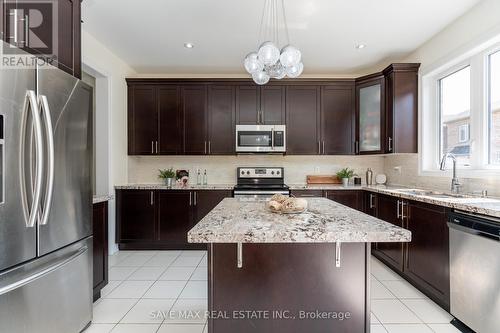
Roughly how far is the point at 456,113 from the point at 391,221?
1406 millimetres

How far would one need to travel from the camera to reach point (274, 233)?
1146 mm

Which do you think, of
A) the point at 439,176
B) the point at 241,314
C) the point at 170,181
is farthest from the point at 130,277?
the point at 439,176

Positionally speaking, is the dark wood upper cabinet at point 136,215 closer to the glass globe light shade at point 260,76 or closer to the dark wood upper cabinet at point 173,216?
the dark wood upper cabinet at point 173,216

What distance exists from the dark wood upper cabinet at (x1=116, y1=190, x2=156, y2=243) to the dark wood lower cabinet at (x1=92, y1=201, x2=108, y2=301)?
1184 millimetres

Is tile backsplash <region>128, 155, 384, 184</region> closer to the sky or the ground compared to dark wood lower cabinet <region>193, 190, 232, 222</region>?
closer to the sky

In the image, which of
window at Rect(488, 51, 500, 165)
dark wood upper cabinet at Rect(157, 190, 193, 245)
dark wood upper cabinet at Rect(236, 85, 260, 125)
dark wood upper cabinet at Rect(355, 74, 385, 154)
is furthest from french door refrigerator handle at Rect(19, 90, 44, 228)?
dark wood upper cabinet at Rect(355, 74, 385, 154)

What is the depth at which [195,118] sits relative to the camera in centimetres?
395

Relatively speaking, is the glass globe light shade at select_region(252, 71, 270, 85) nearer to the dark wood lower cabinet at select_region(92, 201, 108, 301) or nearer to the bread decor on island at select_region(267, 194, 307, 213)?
the bread decor on island at select_region(267, 194, 307, 213)

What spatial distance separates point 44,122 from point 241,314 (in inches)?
58.6

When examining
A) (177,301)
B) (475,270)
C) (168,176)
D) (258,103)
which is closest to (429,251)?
(475,270)

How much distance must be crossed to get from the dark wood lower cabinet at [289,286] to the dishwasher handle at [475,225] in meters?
0.96

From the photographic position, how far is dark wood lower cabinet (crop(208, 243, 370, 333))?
1.35 metres

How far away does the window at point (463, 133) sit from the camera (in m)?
2.73

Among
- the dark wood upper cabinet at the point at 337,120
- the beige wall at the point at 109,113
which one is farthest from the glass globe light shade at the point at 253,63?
the dark wood upper cabinet at the point at 337,120
